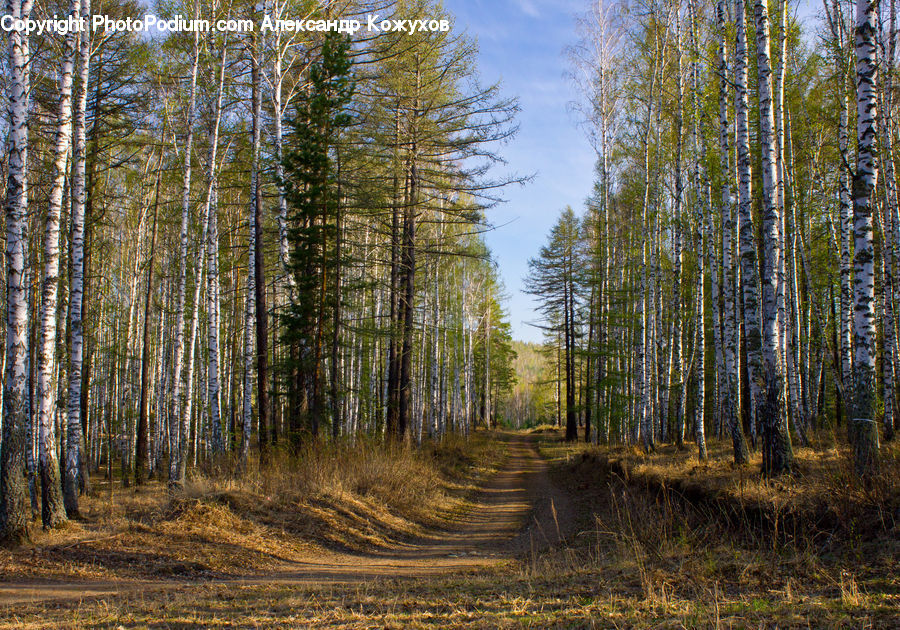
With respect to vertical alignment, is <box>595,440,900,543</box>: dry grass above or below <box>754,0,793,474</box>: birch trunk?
below

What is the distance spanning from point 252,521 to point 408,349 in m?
8.46

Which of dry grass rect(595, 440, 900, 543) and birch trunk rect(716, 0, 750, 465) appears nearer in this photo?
dry grass rect(595, 440, 900, 543)

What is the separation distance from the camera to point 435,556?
7566mm

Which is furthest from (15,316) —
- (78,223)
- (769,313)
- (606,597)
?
(769,313)

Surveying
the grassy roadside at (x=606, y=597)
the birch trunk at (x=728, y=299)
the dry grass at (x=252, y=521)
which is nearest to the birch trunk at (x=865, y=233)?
the grassy roadside at (x=606, y=597)

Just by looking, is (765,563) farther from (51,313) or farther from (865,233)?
(51,313)

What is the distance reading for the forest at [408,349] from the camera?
485 cm

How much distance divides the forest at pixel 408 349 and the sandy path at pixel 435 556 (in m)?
0.09

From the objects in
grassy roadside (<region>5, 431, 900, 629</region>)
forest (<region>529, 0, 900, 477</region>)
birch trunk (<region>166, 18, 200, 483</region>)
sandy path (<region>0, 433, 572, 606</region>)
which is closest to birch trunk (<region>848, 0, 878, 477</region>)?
forest (<region>529, 0, 900, 477</region>)

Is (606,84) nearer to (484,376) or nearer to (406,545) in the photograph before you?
(406,545)

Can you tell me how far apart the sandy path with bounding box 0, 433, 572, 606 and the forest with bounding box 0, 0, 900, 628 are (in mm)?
86

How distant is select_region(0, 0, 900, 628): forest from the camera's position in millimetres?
4848

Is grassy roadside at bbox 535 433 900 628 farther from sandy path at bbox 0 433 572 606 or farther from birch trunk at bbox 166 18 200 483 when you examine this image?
birch trunk at bbox 166 18 200 483

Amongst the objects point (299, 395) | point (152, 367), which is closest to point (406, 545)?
point (299, 395)
